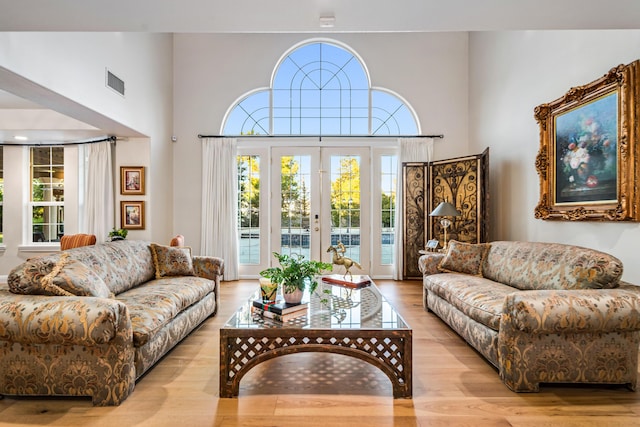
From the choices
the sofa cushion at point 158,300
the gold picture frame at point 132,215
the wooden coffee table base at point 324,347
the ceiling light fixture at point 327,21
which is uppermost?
the ceiling light fixture at point 327,21

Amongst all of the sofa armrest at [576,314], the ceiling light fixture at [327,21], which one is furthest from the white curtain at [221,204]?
the sofa armrest at [576,314]

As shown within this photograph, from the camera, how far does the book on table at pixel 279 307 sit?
2248 mm

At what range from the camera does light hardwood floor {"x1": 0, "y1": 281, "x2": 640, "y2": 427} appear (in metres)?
1.85

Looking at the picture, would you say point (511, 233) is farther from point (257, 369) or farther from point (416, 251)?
point (257, 369)

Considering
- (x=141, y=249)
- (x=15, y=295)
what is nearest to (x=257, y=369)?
(x=15, y=295)

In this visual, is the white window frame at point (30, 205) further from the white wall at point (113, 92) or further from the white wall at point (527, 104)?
the white wall at point (527, 104)

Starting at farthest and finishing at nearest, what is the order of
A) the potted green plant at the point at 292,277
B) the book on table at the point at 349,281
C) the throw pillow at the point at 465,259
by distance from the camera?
the throw pillow at the point at 465,259, the book on table at the point at 349,281, the potted green plant at the point at 292,277

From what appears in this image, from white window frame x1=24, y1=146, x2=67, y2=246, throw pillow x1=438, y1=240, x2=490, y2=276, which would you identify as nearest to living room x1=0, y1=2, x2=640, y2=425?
white window frame x1=24, y1=146, x2=67, y2=246

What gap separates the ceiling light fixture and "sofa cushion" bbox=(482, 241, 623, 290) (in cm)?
249

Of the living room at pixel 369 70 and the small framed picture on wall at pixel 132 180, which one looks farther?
the small framed picture on wall at pixel 132 180

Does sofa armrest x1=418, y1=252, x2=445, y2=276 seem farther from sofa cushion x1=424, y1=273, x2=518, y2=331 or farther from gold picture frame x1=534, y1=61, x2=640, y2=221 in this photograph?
gold picture frame x1=534, y1=61, x2=640, y2=221

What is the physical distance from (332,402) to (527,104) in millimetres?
4013

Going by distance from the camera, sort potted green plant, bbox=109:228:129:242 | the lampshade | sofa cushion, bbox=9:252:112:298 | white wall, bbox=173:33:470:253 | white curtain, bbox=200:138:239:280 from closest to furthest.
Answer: sofa cushion, bbox=9:252:112:298, the lampshade, potted green plant, bbox=109:228:129:242, white curtain, bbox=200:138:239:280, white wall, bbox=173:33:470:253

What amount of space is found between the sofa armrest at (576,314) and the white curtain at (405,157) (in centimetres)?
352
